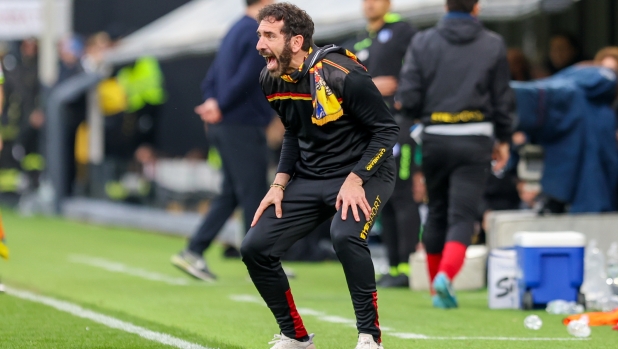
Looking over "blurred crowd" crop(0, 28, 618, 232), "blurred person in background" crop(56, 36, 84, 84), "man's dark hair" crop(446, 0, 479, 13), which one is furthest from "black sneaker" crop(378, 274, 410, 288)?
"blurred person in background" crop(56, 36, 84, 84)

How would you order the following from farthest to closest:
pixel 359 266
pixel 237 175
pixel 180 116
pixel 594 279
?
pixel 180 116
pixel 237 175
pixel 594 279
pixel 359 266

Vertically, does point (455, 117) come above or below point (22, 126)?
above

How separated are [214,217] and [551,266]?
295 cm

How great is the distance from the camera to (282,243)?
6035 mm

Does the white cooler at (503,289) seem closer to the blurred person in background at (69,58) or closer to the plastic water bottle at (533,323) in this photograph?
the plastic water bottle at (533,323)

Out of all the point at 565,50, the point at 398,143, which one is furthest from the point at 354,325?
the point at 565,50

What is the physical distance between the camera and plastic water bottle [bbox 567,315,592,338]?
22.9 feet

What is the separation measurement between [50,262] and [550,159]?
15.0 feet

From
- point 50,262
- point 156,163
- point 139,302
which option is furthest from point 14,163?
point 139,302

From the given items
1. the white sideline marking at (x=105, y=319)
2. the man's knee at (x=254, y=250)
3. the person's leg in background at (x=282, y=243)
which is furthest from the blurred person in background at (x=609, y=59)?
the man's knee at (x=254, y=250)

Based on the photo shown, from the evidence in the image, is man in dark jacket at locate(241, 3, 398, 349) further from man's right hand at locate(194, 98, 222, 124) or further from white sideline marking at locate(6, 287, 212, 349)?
man's right hand at locate(194, 98, 222, 124)

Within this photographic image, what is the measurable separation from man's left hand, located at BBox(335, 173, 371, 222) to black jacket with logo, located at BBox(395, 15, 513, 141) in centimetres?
254

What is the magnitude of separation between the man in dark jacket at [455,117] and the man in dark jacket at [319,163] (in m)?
2.14

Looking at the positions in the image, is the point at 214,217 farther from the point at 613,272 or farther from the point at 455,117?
the point at 613,272
